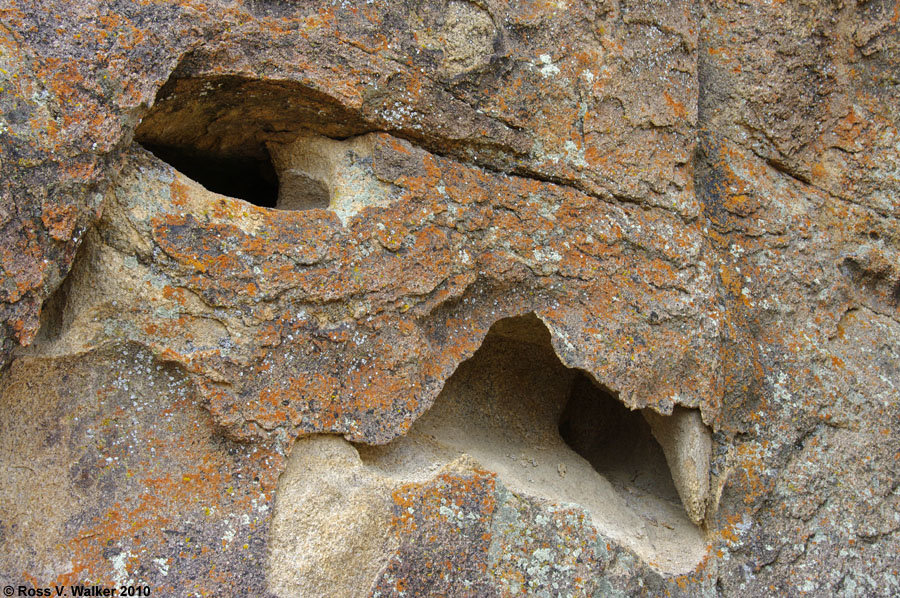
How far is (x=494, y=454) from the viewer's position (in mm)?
2969

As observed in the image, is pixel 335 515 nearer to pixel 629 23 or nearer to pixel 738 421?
pixel 738 421

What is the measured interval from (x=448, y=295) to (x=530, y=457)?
829mm

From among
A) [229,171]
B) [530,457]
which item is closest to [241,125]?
[229,171]

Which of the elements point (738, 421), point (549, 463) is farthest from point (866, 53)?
point (549, 463)

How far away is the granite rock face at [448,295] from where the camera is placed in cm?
226

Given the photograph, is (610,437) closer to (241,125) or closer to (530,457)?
(530,457)

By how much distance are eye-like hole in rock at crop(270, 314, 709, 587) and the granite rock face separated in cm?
1

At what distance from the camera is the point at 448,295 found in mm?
2652

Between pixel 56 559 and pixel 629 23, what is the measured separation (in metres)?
2.69

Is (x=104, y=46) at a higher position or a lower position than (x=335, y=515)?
higher

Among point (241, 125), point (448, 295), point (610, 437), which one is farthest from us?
point (610, 437)

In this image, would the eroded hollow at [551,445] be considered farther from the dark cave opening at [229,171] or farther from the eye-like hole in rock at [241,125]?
the dark cave opening at [229,171]

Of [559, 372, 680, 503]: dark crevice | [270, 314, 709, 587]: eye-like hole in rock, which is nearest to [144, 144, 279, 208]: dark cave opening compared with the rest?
[270, 314, 709, 587]: eye-like hole in rock

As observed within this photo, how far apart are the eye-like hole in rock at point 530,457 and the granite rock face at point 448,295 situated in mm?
14
